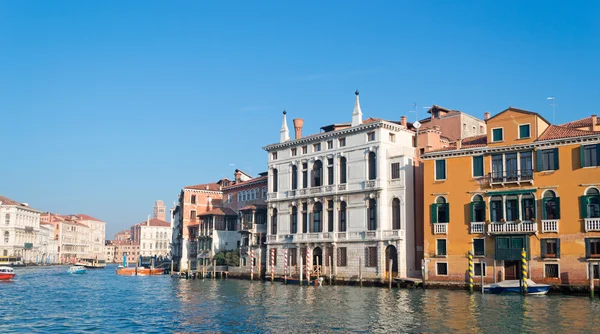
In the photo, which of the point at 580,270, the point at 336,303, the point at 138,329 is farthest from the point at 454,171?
the point at 138,329

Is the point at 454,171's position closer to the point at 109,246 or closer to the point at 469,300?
the point at 469,300

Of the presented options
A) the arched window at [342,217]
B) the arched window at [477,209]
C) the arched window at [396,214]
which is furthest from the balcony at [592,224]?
the arched window at [342,217]

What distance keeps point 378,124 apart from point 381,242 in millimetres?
7480

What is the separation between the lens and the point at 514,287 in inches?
1320

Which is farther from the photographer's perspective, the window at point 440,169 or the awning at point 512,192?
the window at point 440,169

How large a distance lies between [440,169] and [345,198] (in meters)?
8.36

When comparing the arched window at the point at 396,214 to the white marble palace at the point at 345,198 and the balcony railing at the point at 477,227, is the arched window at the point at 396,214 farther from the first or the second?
the balcony railing at the point at 477,227

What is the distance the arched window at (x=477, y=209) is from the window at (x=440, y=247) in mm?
2301

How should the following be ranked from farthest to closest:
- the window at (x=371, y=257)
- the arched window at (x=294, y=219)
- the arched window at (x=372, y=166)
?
the arched window at (x=294, y=219) → the arched window at (x=372, y=166) → the window at (x=371, y=257)

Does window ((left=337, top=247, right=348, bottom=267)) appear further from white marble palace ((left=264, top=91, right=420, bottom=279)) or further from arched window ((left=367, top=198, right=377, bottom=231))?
arched window ((left=367, top=198, right=377, bottom=231))

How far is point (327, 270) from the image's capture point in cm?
4606

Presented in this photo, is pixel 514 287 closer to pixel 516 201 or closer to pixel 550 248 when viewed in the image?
pixel 550 248

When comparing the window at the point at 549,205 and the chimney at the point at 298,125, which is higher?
the chimney at the point at 298,125

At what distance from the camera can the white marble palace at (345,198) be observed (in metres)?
42.1
